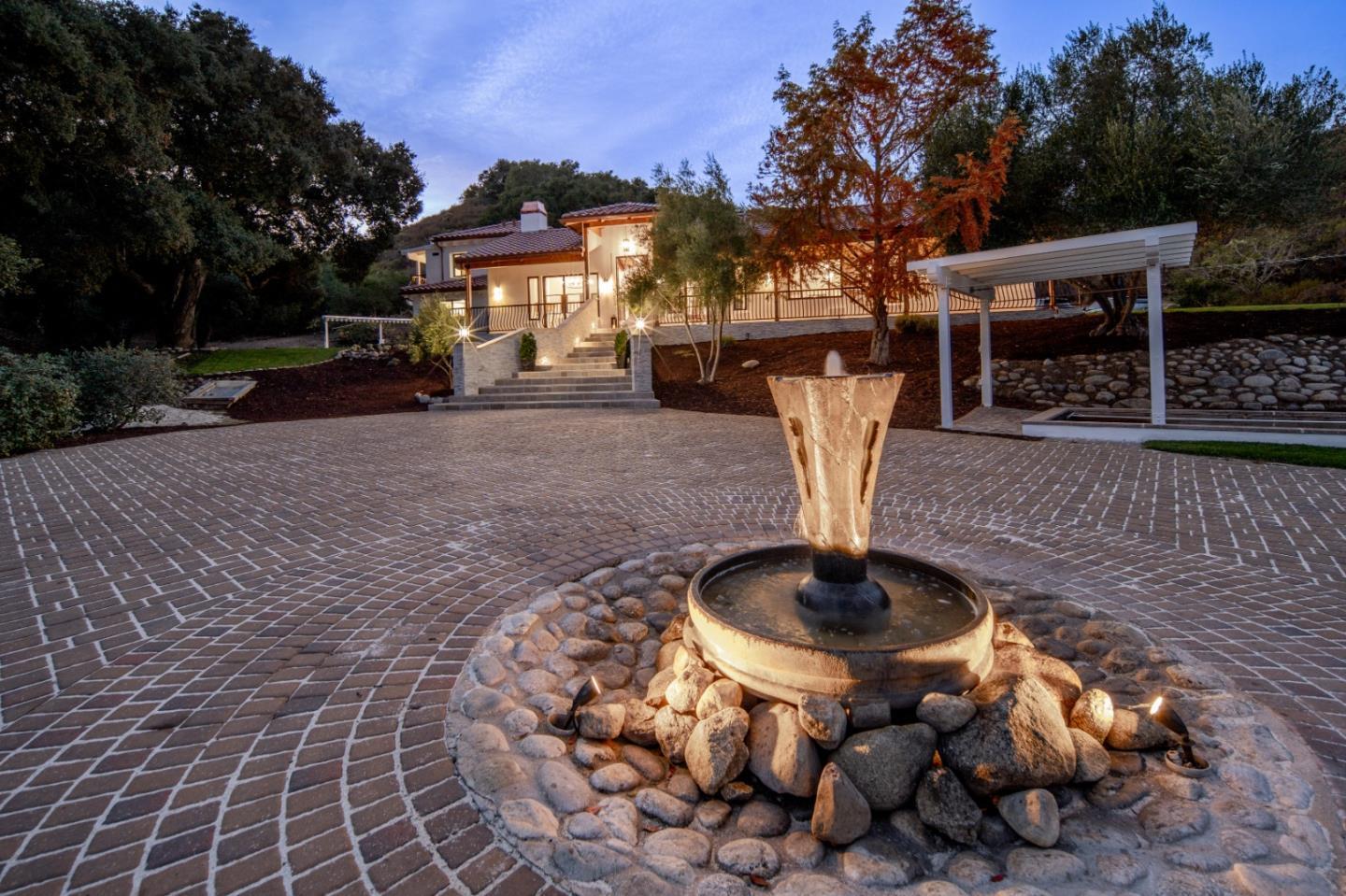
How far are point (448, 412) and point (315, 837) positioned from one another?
1356cm

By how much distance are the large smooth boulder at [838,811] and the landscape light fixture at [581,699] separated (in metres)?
1.04

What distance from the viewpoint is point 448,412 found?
14.8 m

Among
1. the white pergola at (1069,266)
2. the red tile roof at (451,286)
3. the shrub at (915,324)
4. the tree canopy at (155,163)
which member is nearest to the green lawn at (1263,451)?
the white pergola at (1069,266)

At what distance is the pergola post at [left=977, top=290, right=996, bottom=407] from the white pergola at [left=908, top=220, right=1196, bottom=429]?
2 centimetres

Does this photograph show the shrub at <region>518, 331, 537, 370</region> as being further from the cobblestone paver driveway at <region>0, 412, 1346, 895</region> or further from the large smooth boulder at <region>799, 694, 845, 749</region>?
the large smooth boulder at <region>799, 694, 845, 749</region>

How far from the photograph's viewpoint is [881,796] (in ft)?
7.22

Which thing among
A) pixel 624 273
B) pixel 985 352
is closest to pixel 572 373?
pixel 624 273

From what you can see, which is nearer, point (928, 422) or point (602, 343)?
point (928, 422)

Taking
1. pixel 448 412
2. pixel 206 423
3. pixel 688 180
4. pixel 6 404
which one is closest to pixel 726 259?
pixel 688 180

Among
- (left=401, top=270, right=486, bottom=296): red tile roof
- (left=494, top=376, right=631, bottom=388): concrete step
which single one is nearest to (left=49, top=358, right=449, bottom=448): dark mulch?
(left=494, top=376, right=631, bottom=388): concrete step

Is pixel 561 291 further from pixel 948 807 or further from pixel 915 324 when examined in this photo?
pixel 948 807

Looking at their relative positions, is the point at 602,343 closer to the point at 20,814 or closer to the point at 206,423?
the point at 206,423

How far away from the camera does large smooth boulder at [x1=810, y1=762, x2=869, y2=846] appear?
2064 mm

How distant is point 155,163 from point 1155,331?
2064cm
